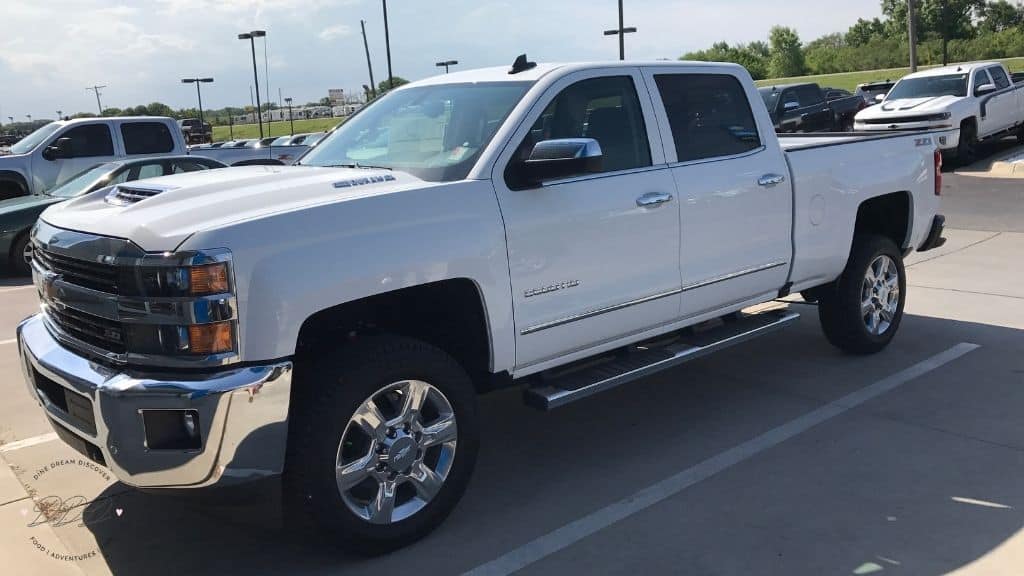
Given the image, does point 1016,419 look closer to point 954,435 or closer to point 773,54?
point 954,435

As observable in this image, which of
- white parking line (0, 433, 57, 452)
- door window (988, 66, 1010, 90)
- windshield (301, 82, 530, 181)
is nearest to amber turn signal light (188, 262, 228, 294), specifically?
windshield (301, 82, 530, 181)

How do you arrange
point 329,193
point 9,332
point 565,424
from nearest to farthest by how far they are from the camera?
point 329,193, point 565,424, point 9,332

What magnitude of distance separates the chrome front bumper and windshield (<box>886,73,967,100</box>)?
17.4m

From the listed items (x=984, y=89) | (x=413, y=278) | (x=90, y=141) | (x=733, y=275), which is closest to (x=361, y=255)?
(x=413, y=278)

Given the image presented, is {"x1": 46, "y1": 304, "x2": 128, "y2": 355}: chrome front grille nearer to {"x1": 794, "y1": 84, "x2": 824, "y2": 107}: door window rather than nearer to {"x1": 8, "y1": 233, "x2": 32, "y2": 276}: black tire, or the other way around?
{"x1": 8, "y1": 233, "x2": 32, "y2": 276}: black tire

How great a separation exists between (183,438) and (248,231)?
766mm

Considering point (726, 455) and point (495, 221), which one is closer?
point (495, 221)

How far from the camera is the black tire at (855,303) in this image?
6.04m

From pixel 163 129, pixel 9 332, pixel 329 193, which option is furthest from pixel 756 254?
pixel 163 129

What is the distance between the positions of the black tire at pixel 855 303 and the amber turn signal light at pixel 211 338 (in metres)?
4.26

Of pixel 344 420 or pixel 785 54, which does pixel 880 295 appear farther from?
pixel 785 54

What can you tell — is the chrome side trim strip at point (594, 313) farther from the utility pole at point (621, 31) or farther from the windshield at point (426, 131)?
the utility pole at point (621, 31)

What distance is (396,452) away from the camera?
371 centimetres

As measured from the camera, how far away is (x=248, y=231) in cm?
329
